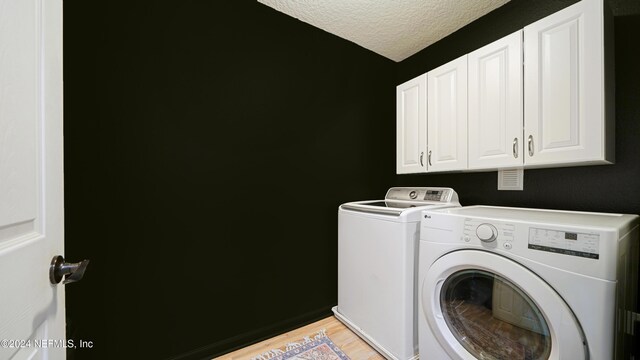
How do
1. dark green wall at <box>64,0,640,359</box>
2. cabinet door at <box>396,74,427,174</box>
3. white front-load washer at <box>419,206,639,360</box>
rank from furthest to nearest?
cabinet door at <box>396,74,427,174</box>
dark green wall at <box>64,0,640,359</box>
white front-load washer at <box>419,206,639,360</box>

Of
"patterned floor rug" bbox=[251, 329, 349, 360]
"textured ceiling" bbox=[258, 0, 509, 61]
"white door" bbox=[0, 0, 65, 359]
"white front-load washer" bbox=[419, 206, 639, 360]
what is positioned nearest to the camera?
"white door" bbox=[0, 0, 65, 359]

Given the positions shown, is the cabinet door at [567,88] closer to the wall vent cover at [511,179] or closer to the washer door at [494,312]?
the wall vent cover at [511,179]

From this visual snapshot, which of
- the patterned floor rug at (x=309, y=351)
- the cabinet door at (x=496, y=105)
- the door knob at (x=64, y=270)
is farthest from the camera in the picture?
the patterned floor rug at (x=309, y=351)

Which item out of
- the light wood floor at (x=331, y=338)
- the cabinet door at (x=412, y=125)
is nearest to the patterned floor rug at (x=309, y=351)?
the light wood floor at (x=331, y=338)

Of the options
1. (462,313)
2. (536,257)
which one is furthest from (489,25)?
(462,313)

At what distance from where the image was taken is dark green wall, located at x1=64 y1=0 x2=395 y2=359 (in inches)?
46.2

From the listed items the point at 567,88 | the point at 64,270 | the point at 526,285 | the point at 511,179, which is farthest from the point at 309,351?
the point at 567,88

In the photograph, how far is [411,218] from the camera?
134 centimetres

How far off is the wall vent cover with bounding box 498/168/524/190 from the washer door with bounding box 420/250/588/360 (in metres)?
0.83

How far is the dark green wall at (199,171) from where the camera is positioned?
117 cm

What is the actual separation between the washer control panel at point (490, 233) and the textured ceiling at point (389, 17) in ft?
5.01

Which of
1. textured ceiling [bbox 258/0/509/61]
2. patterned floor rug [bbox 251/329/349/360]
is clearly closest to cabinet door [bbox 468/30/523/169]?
textured ceiling [bbox 258/0/509/61]

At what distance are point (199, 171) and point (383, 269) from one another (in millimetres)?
1302

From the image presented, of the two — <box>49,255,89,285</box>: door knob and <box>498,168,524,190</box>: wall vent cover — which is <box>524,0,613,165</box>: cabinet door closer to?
<box>498,168,524,190</box>: wall vent cover
